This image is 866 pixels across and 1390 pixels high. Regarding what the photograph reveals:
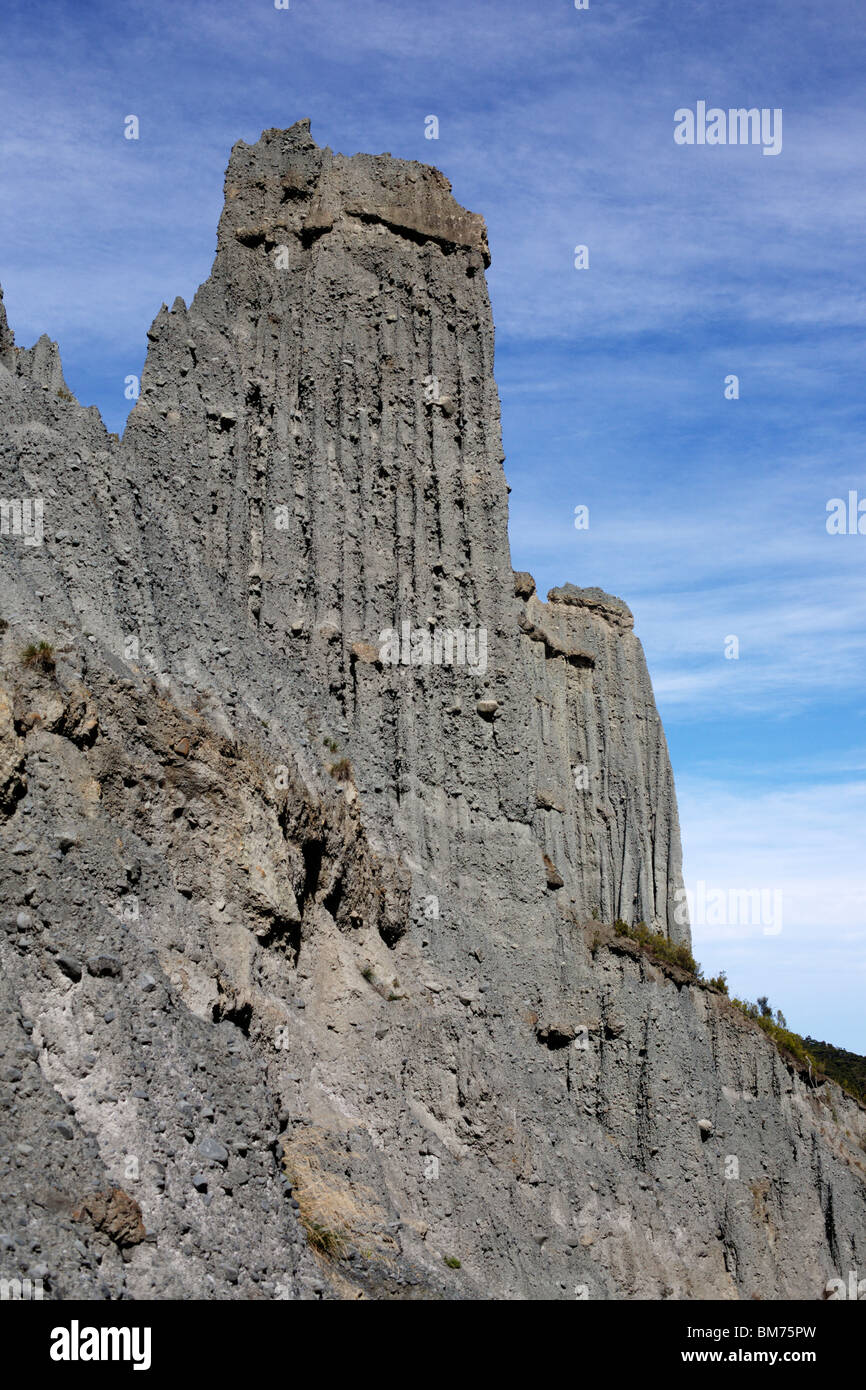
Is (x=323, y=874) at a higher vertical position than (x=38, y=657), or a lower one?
lower

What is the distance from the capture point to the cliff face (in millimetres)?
14945

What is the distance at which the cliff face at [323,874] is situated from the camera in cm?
1495

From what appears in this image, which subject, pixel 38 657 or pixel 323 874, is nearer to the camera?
pixel 38 657

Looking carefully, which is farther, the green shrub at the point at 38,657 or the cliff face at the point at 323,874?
the green shrub at the point at 38,657

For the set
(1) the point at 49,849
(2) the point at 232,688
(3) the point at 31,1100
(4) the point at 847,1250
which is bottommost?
(4) the point at 847,1250

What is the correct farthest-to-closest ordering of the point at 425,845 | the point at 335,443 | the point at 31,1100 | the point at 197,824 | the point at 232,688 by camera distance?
the point at 335,443 → the point at 425,845 → the point at 232,688 → the point at 197,824 → the point at 31,1100

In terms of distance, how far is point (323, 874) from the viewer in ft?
71.1

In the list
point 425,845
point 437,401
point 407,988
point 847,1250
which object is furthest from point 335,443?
point 847,1250

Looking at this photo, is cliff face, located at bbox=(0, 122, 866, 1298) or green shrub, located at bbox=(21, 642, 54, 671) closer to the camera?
cliff face, located at bbox=(0, 122, 866, 1298)

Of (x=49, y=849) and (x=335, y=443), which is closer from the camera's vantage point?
(x=49, y=849)

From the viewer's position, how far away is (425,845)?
2572 centimetres

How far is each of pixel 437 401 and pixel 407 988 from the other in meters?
12.1

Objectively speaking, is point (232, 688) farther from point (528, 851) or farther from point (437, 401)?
point (437, 401)
